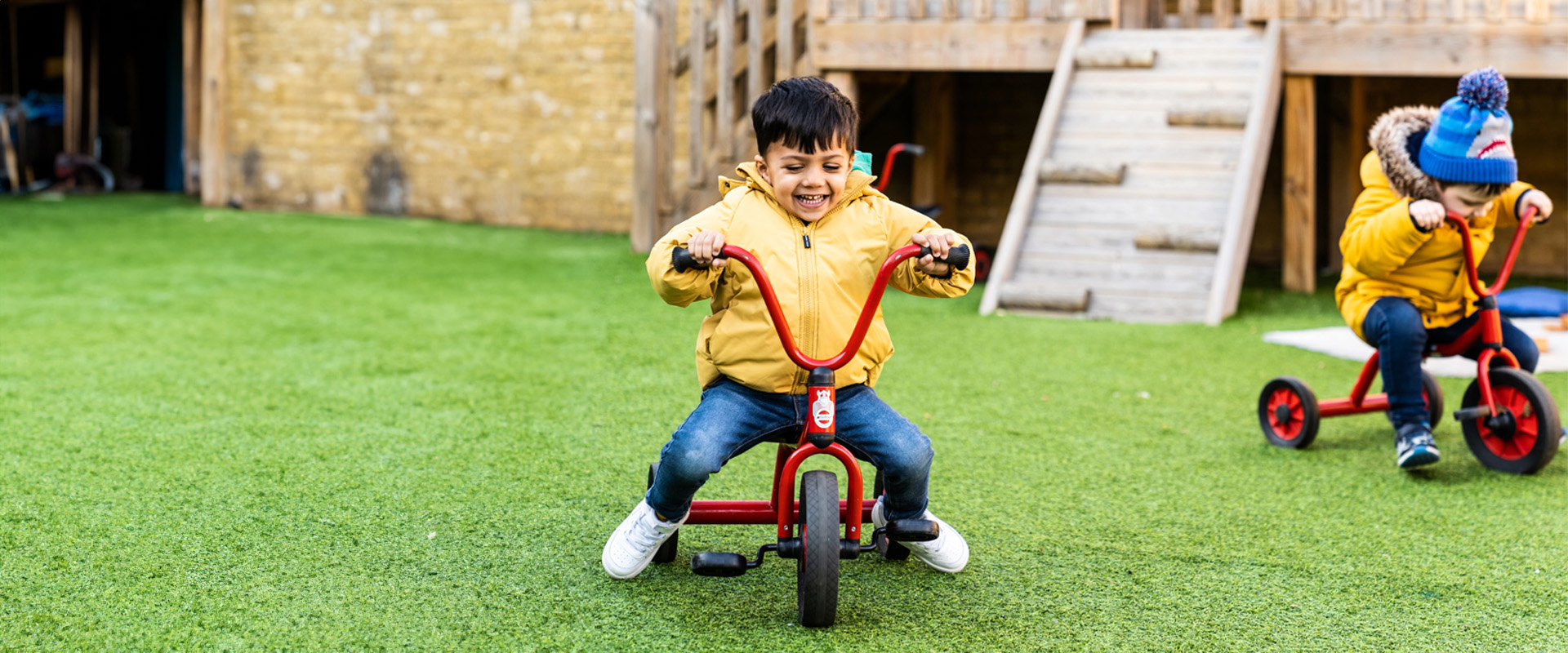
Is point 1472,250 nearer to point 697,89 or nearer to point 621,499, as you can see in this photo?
point 621,499

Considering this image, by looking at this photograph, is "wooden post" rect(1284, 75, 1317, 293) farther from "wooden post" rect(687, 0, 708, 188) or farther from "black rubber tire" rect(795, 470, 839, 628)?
"black rubber tire" rect(795, 470, 839, 628)

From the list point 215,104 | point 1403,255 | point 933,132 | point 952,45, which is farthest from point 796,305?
point 215,104

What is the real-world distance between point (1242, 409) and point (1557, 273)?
6.05 m

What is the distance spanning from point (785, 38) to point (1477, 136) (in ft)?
19.7

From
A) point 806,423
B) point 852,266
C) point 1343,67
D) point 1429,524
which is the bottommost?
point 1429,524

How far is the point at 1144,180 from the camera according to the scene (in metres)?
7.99

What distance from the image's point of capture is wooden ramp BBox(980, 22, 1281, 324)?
24.4 feet

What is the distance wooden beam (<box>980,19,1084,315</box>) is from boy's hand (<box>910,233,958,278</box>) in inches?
184

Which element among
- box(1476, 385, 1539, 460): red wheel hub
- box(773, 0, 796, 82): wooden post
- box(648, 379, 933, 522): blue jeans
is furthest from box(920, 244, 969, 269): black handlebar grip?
box(773, 0, 796, 82): wooden post

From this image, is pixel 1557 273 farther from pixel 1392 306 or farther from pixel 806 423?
pixel 806 423

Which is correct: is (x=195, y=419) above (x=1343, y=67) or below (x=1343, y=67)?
below

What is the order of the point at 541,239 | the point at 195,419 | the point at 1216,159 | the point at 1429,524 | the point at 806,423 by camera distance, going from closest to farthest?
the point at 806,423 → the point at 1429,524 → the point at 195,419 → the point at 1216,159 → the point at 541,239

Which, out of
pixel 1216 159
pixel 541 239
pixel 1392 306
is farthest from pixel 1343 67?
pixel 541 239

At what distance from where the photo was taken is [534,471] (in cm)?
400
